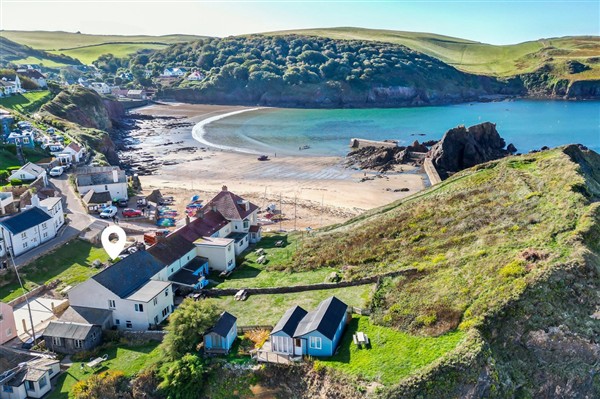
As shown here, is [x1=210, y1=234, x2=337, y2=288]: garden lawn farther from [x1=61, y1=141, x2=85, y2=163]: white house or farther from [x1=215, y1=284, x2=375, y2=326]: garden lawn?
→ [x1=61, y1=141, x2=85, y2=163]: white house

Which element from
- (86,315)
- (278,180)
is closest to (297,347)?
(86,315)

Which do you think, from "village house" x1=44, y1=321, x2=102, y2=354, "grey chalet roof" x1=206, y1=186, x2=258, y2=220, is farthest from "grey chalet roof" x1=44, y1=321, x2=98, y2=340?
"grey chalet roof" x1=206, y1=186, x2=258, y2=220

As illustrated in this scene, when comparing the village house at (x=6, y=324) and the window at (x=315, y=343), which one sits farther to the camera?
the village house at (x=6, y=324)

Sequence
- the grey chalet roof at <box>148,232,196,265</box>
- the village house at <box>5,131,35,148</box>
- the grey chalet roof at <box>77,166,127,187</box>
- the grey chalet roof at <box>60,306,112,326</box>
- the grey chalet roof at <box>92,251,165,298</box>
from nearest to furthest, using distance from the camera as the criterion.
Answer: the grey chalet roof at <box>60,306,112,326</box>, the grey chalet roof at <box>92,251,165,298</box>, the grey chalet roof at <box>148,232,196,265</box>, the grey chalet roof at <box>77,166,127,187</box>, the village house at <box>5,131,35,148</box>

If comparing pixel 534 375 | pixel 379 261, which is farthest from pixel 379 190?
pixel 534 375

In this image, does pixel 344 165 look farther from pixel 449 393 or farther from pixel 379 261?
pixel 449 393

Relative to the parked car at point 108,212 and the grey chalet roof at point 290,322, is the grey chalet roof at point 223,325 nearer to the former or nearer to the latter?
the grey chalet roof at point 290,322

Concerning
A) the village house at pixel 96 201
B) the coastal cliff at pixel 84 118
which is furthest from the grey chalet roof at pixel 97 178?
the coastal cliff at pixel 84 118

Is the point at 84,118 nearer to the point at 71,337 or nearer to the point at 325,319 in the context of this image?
the point at 71,337
